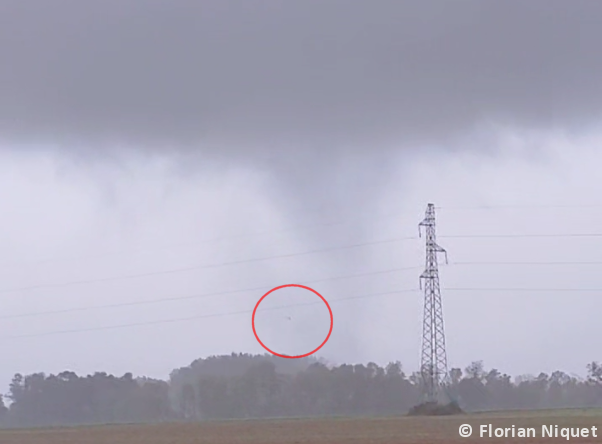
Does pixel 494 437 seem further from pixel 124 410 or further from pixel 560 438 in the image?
pixel 124 410

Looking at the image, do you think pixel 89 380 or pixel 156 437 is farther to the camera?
pixel 89 380

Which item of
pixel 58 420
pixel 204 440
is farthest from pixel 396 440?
pixel 58 420

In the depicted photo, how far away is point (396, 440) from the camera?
184ft

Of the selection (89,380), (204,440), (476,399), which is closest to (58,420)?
(89,380)

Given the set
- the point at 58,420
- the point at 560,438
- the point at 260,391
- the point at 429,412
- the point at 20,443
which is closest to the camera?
the point at 560,438

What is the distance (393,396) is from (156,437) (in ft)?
136

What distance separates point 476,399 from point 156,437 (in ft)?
157

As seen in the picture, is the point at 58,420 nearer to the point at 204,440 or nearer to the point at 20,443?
the point at 20,443

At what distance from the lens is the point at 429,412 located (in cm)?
9362

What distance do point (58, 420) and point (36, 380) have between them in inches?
327

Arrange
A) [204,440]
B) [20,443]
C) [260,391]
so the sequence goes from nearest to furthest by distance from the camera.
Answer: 1. [204,440]
2. [20,443]
3. [260,391]

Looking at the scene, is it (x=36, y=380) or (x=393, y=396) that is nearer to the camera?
(x=393, y=396)

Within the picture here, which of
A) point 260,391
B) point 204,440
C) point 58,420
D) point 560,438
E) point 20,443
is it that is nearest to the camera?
point 560,438

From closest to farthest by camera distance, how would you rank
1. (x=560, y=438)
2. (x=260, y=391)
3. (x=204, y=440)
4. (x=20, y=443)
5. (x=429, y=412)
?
(x=560, y=438) → (x=204, y=440) → (x=20, y=443) → (x=429, y=412) → (x=260, y=391)
